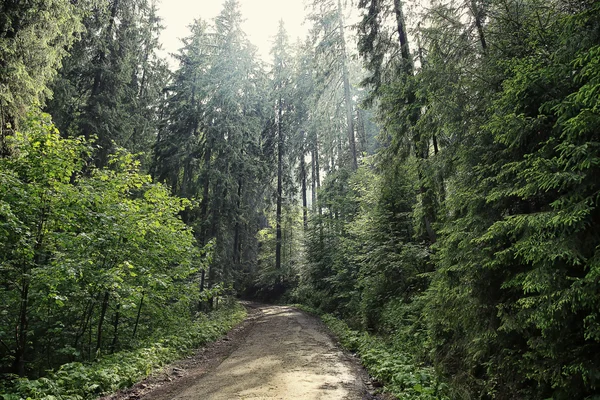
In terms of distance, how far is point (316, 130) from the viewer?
102 ft

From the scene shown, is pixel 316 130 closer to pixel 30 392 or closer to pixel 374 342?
pixel 374 342

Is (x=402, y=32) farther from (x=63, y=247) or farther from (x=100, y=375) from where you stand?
(x=100, y=375)

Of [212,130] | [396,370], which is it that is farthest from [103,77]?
[396,370]

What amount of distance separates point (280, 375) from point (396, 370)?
232 cm

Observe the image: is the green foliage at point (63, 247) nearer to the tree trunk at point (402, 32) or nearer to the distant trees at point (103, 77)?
the distant trees at point (103, 77)

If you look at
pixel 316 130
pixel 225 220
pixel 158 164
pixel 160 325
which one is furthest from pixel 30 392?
pixel 316 130

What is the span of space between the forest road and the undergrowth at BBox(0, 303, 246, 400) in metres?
0.75

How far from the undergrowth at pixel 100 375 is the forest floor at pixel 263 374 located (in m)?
0.24

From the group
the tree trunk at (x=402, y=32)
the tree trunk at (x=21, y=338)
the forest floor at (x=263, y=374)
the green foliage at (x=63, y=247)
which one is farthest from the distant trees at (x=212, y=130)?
the tree trunk at (x=21, y=338)

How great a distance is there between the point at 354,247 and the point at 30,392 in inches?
501

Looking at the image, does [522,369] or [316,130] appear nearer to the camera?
[522,369]

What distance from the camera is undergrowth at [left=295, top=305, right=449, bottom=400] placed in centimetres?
522

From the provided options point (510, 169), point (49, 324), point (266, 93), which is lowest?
point (49, 324)

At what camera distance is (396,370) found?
649 centimetres
